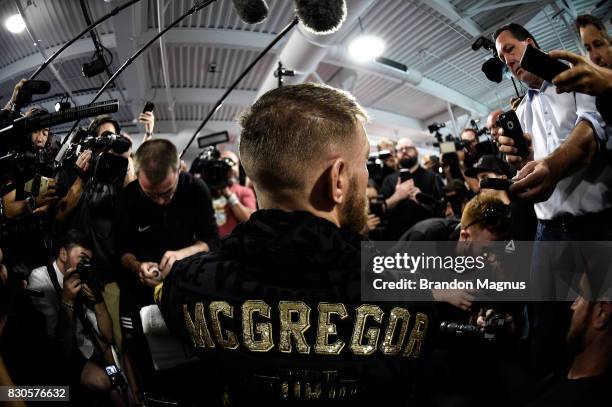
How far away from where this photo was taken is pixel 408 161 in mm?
3867

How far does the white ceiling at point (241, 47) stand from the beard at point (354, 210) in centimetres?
188

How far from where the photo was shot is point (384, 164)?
4512mm

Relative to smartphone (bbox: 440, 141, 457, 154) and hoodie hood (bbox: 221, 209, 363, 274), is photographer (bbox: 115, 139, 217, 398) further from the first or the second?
smartphone (bbox: 440, 141, 457, 154)

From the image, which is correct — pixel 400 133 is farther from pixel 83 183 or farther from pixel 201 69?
pixel 83 183

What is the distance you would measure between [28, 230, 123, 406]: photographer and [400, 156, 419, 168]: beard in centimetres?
305

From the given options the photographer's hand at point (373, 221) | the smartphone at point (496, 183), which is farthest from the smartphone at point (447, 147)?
the smartphone at point (496, 183)

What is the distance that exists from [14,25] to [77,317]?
1645 millimetres

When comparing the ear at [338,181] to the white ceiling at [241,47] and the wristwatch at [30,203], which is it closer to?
the wristwatch at [30,203]

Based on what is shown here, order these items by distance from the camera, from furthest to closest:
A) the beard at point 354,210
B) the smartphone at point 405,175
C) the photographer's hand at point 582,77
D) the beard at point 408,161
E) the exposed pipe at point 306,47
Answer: the exposed pipe at point 306,47 → the beard at point 408,161 → the smartphone at point 405,175 → the photographer's hand at point 582,77 → the beard at point 354,210

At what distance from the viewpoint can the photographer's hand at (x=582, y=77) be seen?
1091 millimetres

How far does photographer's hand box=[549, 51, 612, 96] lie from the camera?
1.09 m

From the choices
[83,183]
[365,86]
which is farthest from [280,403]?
[365,86]

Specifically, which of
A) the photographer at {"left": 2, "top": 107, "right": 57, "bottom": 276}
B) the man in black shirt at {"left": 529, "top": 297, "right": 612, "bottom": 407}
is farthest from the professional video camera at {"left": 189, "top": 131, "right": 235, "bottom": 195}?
the man in black shirt at {"left": 529, "top": 297, "right": 612, "bottom": 407}

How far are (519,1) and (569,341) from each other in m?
4.05
